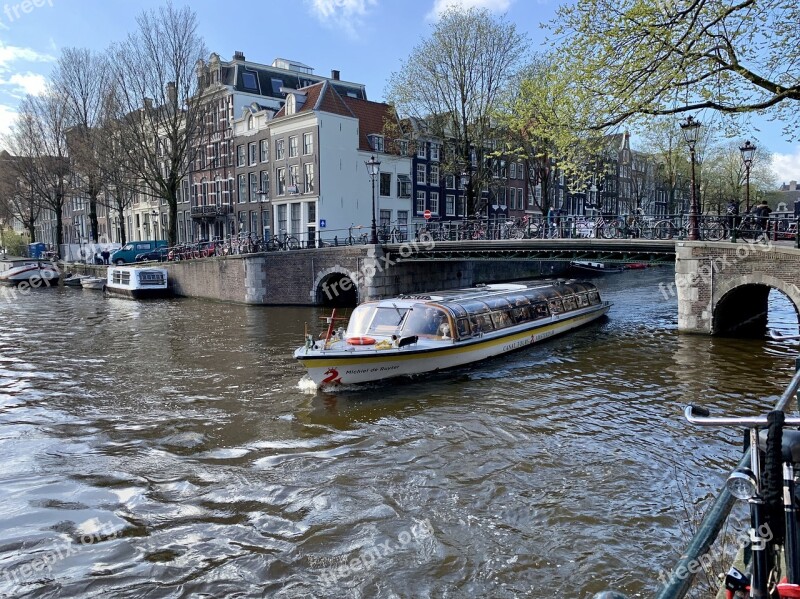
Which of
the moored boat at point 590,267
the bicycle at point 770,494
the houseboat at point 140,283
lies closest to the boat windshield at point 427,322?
the bicycle at point 770,494

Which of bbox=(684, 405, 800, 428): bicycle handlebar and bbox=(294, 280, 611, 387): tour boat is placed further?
bbox=(294, 280, 611, 387): tour boat

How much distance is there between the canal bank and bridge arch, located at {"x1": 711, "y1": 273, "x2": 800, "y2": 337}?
48.5 feet

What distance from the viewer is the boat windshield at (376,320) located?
1620 centimetres

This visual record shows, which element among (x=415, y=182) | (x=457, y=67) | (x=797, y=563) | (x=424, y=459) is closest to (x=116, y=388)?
(x=424, y=459)

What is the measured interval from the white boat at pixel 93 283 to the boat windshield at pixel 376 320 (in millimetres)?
31861

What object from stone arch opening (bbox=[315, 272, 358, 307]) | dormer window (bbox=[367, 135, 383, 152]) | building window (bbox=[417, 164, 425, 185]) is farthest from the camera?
building window (bbox=[417, 164, 425, 185])

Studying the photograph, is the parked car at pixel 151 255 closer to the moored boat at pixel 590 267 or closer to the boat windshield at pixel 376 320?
the moored boat at pixel 590 267

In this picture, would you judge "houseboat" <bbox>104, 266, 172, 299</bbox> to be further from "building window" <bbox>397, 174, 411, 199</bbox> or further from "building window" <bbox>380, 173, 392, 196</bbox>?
"building window" <bbox>397, 174, 411, 199</bbox>

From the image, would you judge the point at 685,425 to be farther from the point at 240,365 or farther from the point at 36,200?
the point at 36,200

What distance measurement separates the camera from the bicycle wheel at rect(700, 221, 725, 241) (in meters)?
20.3

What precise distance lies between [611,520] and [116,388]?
39.8ft

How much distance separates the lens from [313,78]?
52344mm

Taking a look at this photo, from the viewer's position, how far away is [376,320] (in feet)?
54.0

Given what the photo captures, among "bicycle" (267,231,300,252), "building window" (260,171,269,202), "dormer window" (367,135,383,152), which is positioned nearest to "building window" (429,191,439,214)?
"dormer window" (367,135,383,152)
